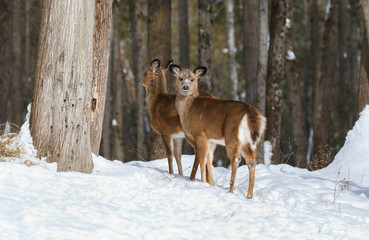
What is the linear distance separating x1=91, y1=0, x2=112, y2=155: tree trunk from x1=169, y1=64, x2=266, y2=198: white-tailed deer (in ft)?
3.91

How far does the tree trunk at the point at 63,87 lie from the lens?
23.5ft

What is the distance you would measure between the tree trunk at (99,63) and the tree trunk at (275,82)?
18.0 ft

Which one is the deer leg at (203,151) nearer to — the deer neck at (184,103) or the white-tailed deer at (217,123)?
the white-tailed deer at (217,123)

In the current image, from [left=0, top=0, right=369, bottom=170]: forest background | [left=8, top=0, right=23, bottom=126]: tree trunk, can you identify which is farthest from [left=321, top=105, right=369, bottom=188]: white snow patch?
[left=8, top=0, right=23, bottom=126]: tree trunk

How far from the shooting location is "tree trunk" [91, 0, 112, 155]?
28.6 ft

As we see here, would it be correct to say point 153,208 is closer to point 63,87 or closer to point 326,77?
point 63,87

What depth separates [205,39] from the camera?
46.4 feet

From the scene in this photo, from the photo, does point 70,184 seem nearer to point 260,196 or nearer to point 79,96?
point 79,96

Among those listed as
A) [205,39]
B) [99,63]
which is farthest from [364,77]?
[99,63]

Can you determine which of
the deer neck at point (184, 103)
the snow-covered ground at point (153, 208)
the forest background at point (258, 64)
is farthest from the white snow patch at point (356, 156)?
the deer neck at point (184, 103)

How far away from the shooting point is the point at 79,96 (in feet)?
23.8

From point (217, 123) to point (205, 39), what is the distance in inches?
258

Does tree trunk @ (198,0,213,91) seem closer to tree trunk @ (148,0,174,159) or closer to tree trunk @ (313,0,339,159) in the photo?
tree trunk @ (148,0,174,159)

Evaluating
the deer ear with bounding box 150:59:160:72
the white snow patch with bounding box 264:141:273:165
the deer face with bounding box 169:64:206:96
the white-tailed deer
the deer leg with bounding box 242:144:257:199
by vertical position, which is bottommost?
the white snow patch with bounding box 264:141:273:165
